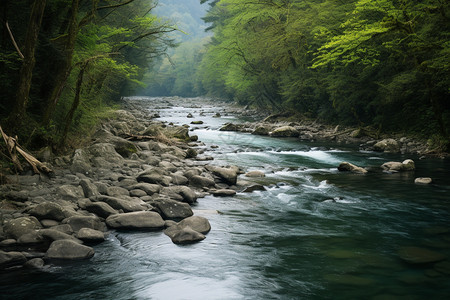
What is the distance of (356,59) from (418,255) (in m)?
13.9

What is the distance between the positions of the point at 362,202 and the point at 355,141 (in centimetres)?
1061

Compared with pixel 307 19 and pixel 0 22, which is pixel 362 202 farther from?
pixel 307 19

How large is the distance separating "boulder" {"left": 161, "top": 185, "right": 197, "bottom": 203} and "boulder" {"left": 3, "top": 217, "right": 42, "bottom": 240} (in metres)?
2.73

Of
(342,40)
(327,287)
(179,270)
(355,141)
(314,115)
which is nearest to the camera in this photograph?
(327,287)

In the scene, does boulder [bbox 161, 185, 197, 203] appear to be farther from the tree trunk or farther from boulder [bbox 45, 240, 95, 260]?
the tree trunk

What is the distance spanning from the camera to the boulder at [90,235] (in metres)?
5.37

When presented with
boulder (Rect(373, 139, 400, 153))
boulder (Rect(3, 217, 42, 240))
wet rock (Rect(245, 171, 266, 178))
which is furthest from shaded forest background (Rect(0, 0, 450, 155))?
wet rock (Rect(245, 171, 266, 178))

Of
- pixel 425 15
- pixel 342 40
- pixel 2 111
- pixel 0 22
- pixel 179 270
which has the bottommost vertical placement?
pixel 179 270

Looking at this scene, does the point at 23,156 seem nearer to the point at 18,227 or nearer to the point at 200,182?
the point at 18,227

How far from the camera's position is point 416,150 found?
14.7 metres

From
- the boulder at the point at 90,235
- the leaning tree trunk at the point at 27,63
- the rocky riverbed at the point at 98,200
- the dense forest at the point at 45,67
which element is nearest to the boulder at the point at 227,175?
the rocky riverbed at the point at 98,200

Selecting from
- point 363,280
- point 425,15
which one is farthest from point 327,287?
point 425,15

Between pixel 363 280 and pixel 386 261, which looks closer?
pixel 363 280

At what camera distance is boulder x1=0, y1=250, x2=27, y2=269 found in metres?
4.53
